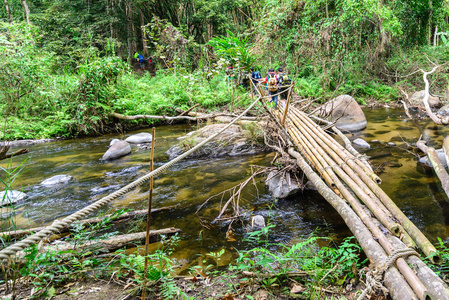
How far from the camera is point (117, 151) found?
19.6ft

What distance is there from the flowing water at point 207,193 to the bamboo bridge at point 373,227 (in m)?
0.55

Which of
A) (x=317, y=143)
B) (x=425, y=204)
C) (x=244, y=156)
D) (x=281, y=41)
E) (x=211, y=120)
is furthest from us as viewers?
(x=281, y=41)

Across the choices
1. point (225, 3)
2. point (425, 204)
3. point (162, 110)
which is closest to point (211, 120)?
point (162, 110)

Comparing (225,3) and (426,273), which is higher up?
(225,3)

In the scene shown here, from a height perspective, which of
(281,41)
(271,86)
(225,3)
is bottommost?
(271,86)

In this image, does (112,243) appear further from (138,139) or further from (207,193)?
(138,139)

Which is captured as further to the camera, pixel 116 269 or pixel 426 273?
pixel 116 269

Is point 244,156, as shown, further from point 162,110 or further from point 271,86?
point 162,110

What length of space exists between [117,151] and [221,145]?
99.9 inches

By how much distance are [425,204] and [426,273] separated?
222cm

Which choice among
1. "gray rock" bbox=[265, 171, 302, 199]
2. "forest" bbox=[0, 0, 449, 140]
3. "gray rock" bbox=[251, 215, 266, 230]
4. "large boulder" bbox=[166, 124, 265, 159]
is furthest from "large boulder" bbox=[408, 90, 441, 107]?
"gray rock" bbox=[251, 215, 266, 230]

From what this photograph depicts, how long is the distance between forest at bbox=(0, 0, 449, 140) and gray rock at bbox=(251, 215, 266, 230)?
15.1ft

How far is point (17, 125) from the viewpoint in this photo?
25.6 ft

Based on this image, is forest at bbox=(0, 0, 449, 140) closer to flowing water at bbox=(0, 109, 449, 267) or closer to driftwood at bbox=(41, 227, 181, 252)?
flowing water at bbox=(0, 109, 449, 267)
